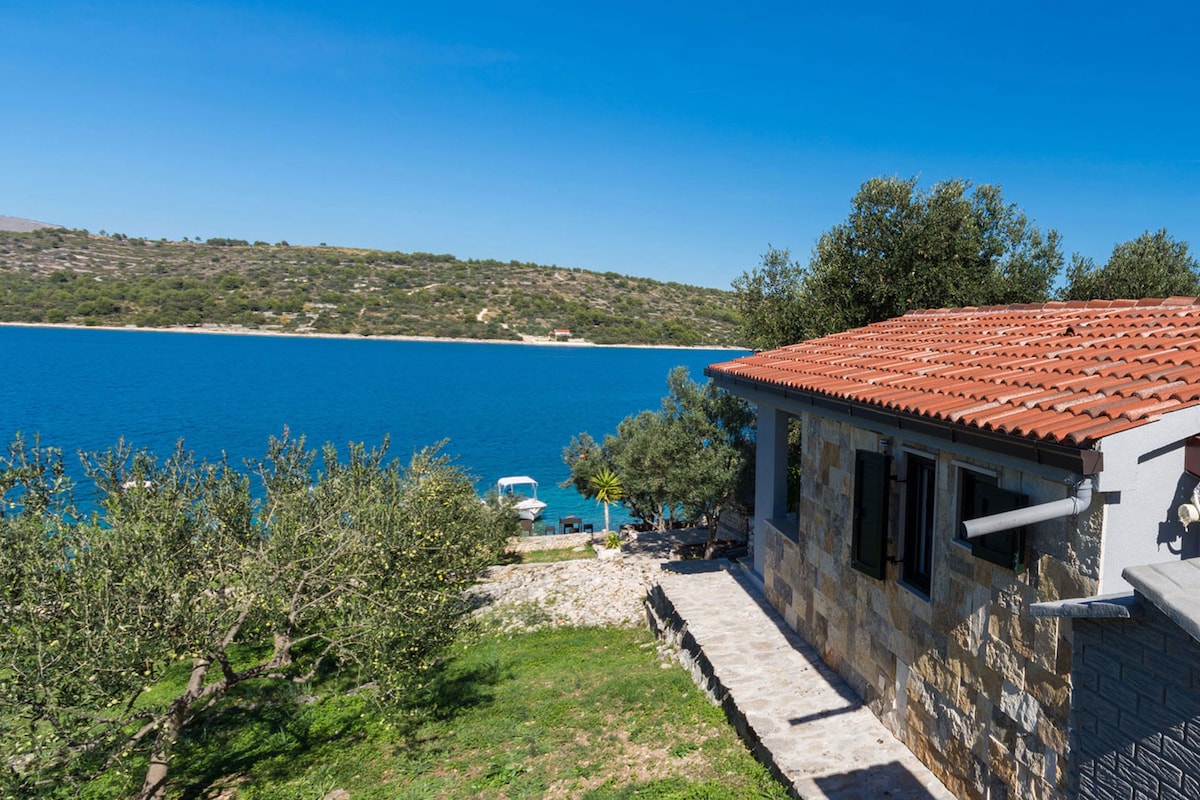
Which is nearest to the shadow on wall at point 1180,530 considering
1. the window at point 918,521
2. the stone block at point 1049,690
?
the stone block at point 1049,690

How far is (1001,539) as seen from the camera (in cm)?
505

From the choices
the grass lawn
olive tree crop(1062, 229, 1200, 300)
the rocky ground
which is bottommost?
the rocky ground

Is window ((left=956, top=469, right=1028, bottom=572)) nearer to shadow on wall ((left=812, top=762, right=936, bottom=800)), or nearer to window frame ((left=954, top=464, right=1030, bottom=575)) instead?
window frame ((left=954, top=464, right=1030, bottom=575))

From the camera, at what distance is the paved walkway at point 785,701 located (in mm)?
6148

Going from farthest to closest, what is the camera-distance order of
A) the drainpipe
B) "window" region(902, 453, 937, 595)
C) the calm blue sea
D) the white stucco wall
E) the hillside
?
the hillside
the calm blue sea
"window" region(902, 453, 937, 595)
the drainpipe
the white stucco wall

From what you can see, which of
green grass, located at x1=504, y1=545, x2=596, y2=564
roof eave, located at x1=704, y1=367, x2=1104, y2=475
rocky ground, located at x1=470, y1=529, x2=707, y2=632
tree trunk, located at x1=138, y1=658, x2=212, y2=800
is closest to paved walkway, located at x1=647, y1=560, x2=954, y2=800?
rocky ground, located at x1=470, y1=529, x2=707, y2=632

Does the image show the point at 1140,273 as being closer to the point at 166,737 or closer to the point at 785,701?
the point at 785,701

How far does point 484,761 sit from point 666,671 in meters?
3.19

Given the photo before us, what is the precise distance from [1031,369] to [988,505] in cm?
155

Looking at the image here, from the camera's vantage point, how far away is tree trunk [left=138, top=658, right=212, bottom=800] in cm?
726

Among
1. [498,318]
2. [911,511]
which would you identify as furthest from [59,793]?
[498,318]

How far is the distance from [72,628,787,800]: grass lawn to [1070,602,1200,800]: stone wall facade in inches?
152

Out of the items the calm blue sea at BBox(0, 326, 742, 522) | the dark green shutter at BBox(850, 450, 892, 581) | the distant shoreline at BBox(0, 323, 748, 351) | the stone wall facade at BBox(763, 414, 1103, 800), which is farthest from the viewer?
the distant shoreline at BBox(0, 323, 748, 351)

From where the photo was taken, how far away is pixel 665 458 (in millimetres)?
16625
